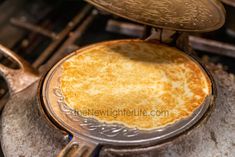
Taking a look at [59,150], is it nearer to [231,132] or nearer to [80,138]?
[80,138]

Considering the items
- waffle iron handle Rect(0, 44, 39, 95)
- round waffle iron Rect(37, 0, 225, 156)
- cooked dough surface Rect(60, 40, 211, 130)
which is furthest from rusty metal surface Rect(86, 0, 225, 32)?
waffle iron handle Rect(0, 44, 39, 95)

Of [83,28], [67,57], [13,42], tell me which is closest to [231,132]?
[67,57]

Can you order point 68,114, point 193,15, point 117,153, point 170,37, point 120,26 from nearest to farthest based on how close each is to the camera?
point 117,153 → point 68,114 → point 193,15 → point 170,37 → point 120,26

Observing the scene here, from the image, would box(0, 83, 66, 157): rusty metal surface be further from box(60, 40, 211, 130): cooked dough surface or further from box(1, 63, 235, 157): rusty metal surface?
box(60, 40, 211, 130): cooked dough surface

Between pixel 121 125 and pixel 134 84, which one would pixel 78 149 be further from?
pixel 134 84

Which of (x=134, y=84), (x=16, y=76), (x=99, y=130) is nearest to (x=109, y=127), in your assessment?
(x=99, y=130)

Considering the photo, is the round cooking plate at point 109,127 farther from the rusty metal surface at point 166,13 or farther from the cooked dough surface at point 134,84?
the rusty metal surface at point 166,13
